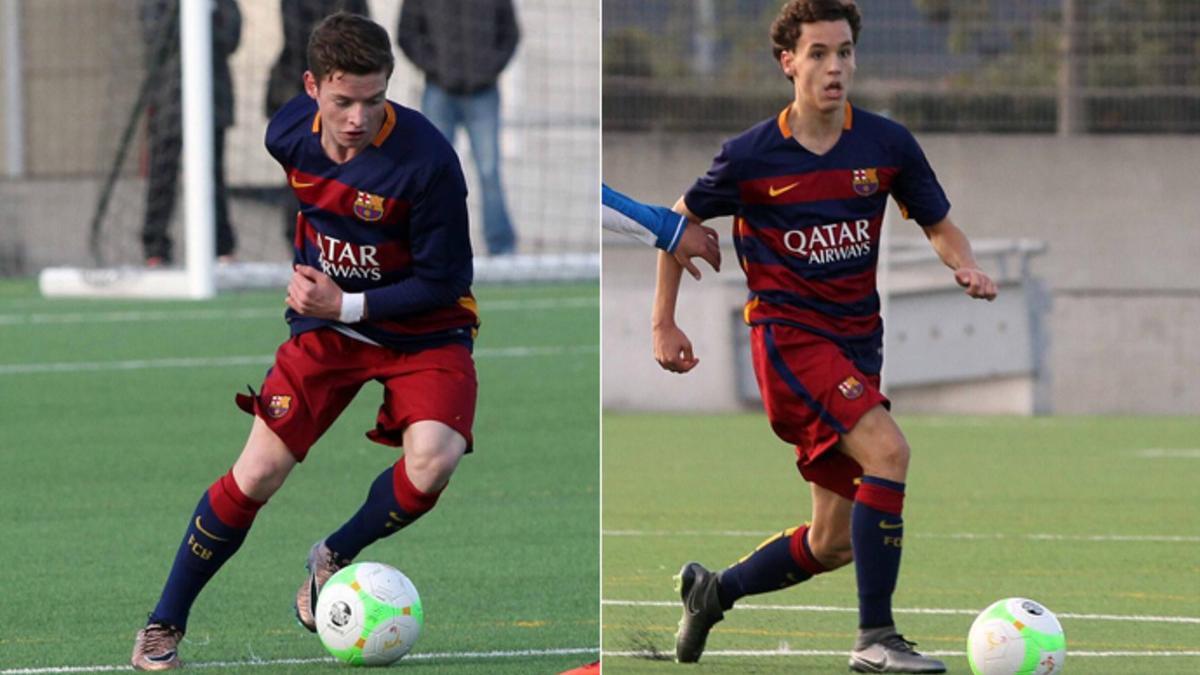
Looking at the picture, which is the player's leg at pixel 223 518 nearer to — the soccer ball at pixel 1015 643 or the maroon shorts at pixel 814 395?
the maroon shorts at pixel 814 395

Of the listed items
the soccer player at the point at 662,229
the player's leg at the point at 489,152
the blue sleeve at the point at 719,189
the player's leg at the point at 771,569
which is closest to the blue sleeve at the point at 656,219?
the soccer player at the point at 662,229

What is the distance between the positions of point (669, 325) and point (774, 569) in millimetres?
665

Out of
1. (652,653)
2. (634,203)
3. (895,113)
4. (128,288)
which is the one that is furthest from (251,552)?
(895,113)

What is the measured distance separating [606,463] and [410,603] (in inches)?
233

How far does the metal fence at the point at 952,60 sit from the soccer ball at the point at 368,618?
10818mm

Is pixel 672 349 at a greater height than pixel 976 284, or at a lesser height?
lesser

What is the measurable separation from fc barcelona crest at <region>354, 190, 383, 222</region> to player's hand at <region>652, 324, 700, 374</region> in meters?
0.71

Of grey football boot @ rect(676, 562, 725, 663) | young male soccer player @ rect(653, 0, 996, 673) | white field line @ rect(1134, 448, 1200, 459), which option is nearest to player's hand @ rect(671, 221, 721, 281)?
young male soccer player @ rect(653, 0, 996, 673)

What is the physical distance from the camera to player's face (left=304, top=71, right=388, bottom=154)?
5.29 m

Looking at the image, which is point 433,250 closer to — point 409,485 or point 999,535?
point 409,485

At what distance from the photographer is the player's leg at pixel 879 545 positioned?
5.34m

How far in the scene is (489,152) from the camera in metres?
16.7

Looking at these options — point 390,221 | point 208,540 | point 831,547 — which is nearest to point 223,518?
point 208,540

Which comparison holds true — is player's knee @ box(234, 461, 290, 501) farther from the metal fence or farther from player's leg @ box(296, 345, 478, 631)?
the metal fence
